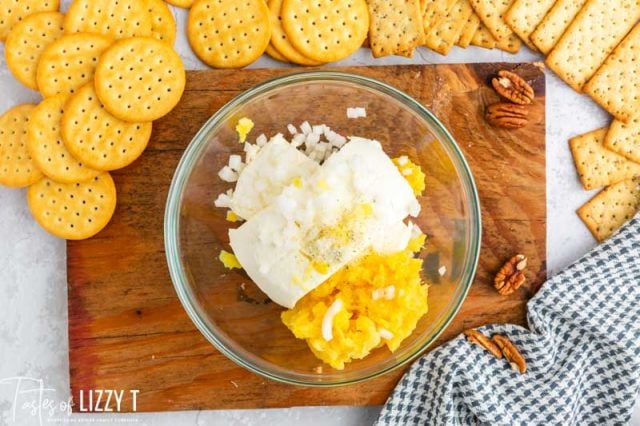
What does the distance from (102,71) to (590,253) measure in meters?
1.16

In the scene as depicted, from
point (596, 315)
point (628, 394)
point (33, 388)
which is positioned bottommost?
point (33, 388)

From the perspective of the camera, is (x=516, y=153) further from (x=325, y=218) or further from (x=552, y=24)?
(x=325, y=218)

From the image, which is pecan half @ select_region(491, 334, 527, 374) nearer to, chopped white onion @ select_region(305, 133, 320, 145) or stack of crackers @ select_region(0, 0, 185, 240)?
chopped white onion @ select_region(305, 133, 320, 145)

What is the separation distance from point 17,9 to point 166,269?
2.21 feet

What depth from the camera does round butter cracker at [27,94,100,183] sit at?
57.6 inches

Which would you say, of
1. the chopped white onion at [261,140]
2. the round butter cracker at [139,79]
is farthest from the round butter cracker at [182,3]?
the chopped white onion at [261,140]

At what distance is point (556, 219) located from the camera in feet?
5.27

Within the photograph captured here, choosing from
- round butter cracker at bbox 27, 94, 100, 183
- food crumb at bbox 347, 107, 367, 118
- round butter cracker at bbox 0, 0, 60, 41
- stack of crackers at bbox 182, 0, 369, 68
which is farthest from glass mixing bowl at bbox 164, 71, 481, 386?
round butter cracker at bbox 0, 0, 60, 41

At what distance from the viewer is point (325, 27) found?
153 cm

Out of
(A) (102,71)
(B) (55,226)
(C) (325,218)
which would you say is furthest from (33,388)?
(C) (325,218)

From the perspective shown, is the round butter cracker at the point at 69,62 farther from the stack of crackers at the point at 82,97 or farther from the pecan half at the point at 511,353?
the pecan half at the point at 511,353

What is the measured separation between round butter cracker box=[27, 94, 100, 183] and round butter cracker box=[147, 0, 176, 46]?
0.24 metres

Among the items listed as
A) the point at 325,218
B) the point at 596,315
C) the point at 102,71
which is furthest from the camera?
the point at 596,315

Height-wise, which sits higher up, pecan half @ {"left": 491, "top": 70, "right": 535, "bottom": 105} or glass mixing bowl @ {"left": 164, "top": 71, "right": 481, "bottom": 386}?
pecan half @ {"left": 491, "top": 70, "right": 535, "bottom": 105}
